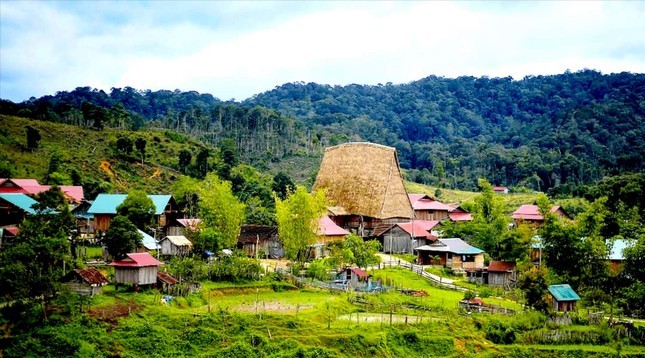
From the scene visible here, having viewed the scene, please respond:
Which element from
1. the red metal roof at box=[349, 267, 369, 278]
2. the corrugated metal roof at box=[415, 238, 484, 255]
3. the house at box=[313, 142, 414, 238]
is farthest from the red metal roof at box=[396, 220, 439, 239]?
the red metal roof at box=[349, 267, 369, 278]

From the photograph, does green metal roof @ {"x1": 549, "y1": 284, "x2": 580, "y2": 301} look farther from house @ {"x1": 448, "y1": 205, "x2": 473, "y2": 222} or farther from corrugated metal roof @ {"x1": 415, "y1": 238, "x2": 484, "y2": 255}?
house @ {"x1": 448, "y1": 205, "x2": 473, "y2": 222}

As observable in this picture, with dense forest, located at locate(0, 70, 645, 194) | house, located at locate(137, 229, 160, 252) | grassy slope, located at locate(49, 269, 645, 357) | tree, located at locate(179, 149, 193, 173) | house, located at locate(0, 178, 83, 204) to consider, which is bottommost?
grassy slope, located at locate(49, 269, 645, 357)

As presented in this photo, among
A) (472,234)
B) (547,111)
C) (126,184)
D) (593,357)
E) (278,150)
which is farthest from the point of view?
(547,111)

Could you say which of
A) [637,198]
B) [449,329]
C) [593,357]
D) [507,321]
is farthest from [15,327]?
[637,198]

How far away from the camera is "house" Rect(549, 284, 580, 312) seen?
104ft

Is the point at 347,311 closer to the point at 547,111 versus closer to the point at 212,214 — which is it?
the point at 212,214

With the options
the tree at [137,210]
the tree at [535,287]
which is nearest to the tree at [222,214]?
the tree at [137,210]

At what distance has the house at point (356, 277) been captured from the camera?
35.8 m

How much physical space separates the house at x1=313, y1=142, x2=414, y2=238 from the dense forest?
28.3 meters

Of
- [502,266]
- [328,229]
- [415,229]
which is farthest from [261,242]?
[502,266]

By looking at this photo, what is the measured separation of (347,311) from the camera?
3061 centimetres

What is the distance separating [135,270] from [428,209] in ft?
112

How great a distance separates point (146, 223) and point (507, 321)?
21.7 metres

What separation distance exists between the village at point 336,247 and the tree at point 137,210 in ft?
0.86
